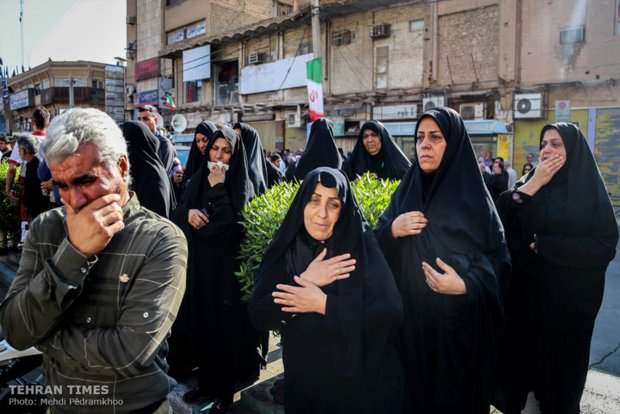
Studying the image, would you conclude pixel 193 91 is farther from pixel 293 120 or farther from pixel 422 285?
pixel 422 285

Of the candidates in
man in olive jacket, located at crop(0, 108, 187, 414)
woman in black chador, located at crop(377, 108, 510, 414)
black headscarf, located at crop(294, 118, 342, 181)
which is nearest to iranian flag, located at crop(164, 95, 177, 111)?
black headscarf, located at crop(294, 118, 342, 181)

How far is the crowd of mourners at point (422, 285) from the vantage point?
6.88 ft

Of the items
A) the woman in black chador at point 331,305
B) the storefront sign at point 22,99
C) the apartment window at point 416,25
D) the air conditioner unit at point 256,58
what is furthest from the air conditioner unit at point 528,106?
the storefront sign at point 22,99

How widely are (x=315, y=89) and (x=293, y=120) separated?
4601 mm

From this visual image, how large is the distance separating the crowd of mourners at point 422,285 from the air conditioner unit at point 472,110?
1365 centimetres

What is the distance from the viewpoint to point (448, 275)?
215 centimetres

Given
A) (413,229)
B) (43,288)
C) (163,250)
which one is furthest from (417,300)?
(43,288)

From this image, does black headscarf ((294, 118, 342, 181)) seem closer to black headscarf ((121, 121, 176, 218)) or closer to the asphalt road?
black headscarf ((121, 121, 176, 218))

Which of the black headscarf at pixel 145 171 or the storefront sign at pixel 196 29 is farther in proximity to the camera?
the storefront sign at pixel 196 29

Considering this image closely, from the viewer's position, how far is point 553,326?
279 centimetres

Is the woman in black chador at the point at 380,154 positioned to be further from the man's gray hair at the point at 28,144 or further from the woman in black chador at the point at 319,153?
the man's gray hair at the point at 28,144

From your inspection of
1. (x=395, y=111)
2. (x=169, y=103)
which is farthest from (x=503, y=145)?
(x=169, y=103)

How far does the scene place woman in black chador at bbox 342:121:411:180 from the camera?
4.43 metres

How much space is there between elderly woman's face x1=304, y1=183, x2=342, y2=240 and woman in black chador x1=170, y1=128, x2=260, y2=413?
49.8 inches
